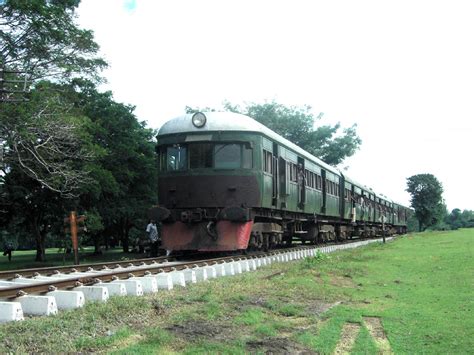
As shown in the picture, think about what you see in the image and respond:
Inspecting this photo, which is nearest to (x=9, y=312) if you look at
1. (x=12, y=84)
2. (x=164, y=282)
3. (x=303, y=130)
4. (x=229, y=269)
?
(x=164, y=282)

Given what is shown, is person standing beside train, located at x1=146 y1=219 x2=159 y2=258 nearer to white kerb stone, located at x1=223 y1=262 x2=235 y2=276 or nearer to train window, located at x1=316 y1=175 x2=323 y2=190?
train window, located at x1=316 y1=175 x2=323 y2=190

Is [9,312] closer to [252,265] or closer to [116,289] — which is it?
[116,289]

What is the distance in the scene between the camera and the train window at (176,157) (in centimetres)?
1376

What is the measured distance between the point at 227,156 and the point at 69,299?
7.58 m

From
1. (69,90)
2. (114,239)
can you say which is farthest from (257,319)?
(114,239)

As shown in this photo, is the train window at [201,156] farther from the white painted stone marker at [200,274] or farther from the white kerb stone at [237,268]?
the white painted stone marker at [200,274]

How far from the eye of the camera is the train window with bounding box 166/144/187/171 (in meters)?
13.8

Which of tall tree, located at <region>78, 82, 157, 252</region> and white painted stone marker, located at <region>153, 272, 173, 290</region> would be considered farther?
tall tree, located at <region>78, 82, 157, 252</region>

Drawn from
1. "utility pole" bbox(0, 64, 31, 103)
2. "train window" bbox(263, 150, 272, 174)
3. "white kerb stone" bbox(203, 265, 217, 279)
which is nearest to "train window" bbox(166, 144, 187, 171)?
"train window" bbox(263, 150, 272, 174)

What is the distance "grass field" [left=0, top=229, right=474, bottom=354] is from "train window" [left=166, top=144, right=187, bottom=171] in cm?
437

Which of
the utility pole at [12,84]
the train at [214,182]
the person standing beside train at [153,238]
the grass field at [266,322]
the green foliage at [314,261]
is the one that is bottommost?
the grass field at [266,322]

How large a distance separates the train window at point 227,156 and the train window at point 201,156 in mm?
178

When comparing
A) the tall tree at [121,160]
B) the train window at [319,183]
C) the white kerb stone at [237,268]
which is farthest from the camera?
the tall tree at [121,160]

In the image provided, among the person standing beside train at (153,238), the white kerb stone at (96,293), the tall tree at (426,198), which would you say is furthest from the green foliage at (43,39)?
the tall tree at (426,198)
